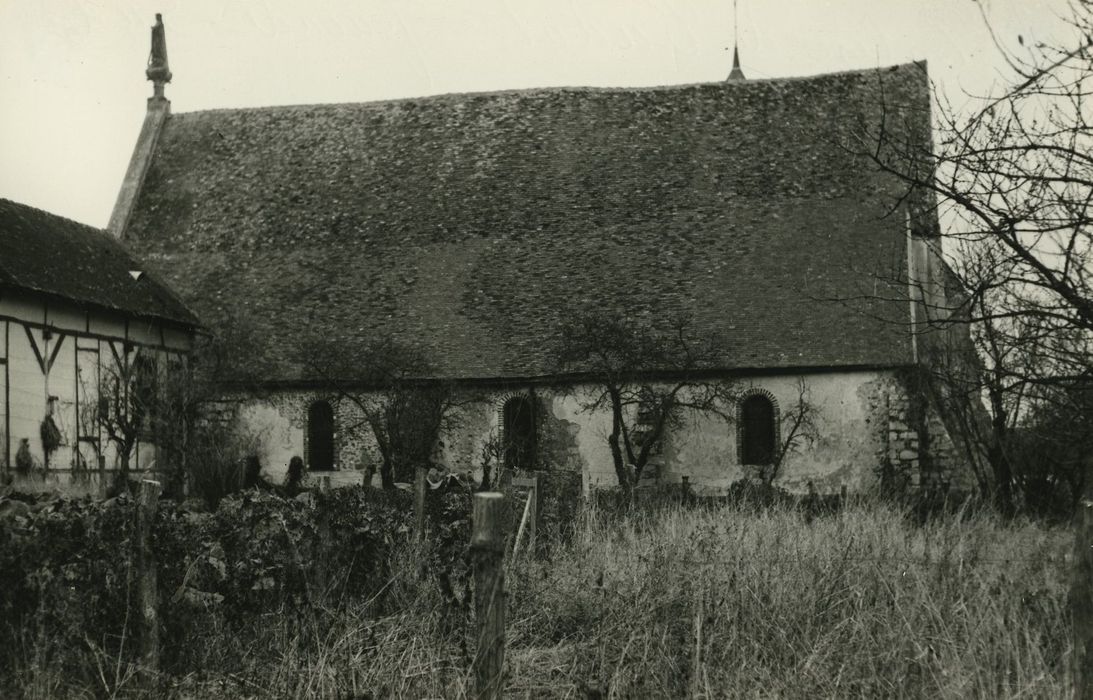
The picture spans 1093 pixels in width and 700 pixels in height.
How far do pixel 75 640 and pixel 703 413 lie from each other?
1765cm

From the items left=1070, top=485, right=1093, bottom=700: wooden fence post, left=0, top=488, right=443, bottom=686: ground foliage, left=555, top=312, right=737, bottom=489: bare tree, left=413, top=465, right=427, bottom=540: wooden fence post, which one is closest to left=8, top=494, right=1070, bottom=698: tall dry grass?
left=0, top=488, right=443, bottom=686: ground foliage

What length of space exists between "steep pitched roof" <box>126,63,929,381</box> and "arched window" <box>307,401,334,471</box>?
1.31m

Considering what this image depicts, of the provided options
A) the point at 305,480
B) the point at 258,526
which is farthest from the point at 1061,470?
the point at 258,526

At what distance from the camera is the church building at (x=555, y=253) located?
23.2 metres

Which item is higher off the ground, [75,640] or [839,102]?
[839,102]

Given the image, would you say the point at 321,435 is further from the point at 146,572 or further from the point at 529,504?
the point at 146,572

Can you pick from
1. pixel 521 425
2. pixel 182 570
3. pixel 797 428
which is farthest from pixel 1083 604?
pixel 521 425

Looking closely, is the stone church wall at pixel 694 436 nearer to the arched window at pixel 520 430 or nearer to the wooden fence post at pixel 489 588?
the arched window at pixel 520 430

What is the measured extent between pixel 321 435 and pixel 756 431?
28.5 feet

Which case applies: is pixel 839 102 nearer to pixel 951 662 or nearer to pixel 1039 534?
pixel 1039 534

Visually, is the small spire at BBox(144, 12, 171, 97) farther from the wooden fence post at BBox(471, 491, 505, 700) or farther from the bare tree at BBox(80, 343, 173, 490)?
A: the wooden fence post at BBox(471, 491, 505, 700)

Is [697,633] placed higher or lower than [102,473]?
lower

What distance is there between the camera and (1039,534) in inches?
542

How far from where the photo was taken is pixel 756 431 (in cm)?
2397
